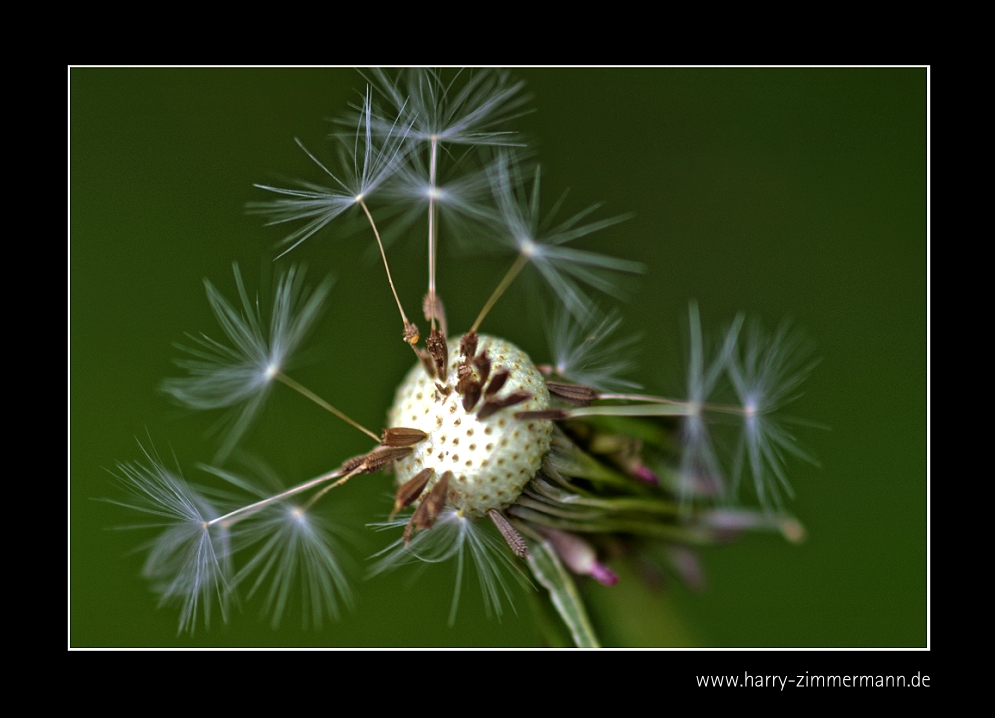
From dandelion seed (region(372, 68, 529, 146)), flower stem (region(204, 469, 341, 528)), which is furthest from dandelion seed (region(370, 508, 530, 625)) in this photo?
dandelion seed (region(372, 68, 529, 146))

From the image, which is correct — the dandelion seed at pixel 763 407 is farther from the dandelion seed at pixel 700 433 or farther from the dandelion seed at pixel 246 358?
the dandelion seed at pixel 246 358

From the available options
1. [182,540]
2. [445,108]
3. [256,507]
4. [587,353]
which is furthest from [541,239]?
[182,540]

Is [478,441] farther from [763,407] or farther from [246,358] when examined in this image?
[763,407]

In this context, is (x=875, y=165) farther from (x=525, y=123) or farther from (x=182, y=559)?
(x=182, y=559)

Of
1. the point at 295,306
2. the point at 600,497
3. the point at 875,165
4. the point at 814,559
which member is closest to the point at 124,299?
the point at 295,306

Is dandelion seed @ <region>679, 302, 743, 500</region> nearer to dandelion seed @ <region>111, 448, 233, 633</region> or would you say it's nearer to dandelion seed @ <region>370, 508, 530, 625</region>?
dandelion seed @ <region>370, 508, 530, 625</region>

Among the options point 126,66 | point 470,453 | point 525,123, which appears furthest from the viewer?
point 525,123
